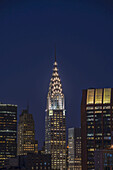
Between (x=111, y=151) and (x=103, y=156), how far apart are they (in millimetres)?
3489

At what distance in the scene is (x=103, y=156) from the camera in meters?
169

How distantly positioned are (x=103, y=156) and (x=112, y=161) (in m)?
5.88

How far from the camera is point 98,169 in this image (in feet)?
574

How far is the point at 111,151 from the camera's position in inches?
6575

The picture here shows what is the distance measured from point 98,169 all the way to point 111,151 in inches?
405

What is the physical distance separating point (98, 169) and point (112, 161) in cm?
1195

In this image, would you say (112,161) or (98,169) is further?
(98,169)

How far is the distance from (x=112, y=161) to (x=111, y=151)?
3885 mm

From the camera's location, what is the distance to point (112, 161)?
164 metres
